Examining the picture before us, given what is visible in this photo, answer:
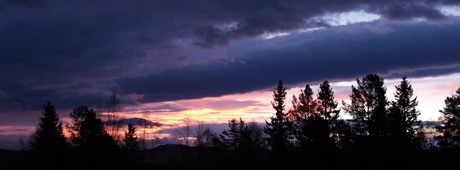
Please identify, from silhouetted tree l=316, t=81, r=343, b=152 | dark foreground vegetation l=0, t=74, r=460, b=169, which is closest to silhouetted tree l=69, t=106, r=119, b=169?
dark foreground vegetation l=0, t=74, r=460, b=169

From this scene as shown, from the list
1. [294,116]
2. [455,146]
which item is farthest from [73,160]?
[455,146]

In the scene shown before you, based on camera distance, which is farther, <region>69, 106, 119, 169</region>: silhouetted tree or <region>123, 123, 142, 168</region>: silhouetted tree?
<region>123, 123, 142, 168</region>: silhouetted tree

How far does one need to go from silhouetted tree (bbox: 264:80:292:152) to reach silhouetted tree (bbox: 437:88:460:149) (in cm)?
1696

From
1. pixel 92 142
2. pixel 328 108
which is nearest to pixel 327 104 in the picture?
pixel 328 108

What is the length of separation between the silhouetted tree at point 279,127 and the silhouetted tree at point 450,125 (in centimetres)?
1696

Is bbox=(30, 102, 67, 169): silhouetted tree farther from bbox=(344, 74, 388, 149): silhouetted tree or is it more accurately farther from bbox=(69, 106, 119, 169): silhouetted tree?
bbox=(344, 74, 388, 149): silhouetted tree

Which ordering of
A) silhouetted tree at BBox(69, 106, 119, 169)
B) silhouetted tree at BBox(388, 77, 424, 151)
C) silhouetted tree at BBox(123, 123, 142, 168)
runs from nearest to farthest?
silhouetted tree at BBox(388, 77, 424, 151) → silhouetted tree at BBox(69, 106, 119, 169) → silhouetted tree at BBox(123, 123, 142, 168)

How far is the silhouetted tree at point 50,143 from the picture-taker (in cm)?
5897

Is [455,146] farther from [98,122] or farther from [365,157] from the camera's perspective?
[98,122]

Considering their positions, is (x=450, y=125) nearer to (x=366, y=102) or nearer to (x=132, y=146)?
(x=366, y=102)

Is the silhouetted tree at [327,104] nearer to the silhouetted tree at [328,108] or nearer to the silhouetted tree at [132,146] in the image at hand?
the silhouetted tree at [328,108]

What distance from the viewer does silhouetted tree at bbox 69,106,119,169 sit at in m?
58.6

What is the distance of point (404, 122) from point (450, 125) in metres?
9.88

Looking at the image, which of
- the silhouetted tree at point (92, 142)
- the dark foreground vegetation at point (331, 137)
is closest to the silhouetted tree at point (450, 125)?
the dark foreground vegetation at point (331, 137)
